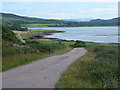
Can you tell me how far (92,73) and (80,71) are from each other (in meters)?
0.80

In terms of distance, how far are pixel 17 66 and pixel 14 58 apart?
1.72 m

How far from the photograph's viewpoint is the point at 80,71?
14148 millimetres

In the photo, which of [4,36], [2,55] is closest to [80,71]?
[2,55]

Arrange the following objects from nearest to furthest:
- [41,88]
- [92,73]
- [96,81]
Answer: [41,88] < [96,81] < [92,73]

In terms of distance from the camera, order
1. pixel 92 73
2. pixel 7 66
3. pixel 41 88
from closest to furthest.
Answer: pixel 41 88 → pixel 92 73 → pixel 7 66

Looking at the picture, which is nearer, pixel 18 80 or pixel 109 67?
pixel 18 80

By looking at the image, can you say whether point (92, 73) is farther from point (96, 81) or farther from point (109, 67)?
point (109, 67)

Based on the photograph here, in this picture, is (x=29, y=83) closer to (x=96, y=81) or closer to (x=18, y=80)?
(x=18, y=80)

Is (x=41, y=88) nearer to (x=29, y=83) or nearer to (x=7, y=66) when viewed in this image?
(x=29, y=83)

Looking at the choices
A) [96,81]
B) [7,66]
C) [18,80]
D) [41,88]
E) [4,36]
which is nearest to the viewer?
[41,88]

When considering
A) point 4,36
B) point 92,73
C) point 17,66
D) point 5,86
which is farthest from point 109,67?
point 4,36

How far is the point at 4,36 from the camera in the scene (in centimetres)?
3041

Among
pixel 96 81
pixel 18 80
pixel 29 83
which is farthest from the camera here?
pixel 96 81

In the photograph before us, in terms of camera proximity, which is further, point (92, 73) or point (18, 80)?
point (92, 73)
